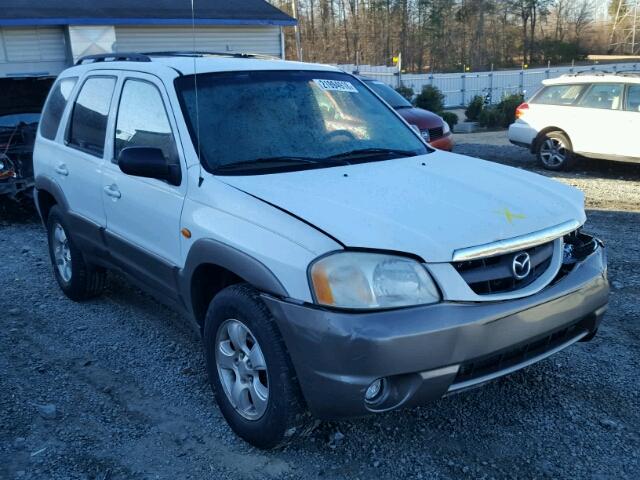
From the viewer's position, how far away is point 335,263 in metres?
2.70

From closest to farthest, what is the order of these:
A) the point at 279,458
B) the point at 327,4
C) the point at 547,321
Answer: the point at 547,321 → the point at 279,458 → the point at 327,4

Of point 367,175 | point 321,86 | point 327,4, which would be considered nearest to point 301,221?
point 367,175

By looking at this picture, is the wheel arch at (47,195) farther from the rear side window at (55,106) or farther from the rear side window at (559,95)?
the rear side window at (559,95)

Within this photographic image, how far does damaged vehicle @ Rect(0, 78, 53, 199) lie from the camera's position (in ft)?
26.2

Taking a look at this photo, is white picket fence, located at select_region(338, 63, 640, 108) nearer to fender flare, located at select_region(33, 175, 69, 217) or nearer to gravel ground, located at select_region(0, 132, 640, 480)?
fender flare, located at select_region(33, 175, 69, 217)

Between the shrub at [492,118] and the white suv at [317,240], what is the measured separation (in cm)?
1706

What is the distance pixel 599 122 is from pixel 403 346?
8.88 meters

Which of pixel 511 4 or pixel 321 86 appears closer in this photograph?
pixel 321 86

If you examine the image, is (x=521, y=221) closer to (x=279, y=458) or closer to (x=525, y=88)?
(x=279, y=458)

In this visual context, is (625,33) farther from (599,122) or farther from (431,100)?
(599,122)

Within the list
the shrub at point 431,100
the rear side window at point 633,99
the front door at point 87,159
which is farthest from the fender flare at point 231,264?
the shrub at point 431,100

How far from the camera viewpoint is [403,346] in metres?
2.62

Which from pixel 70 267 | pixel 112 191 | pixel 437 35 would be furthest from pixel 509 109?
pixel 437 35

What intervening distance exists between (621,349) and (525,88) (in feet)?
94.6
